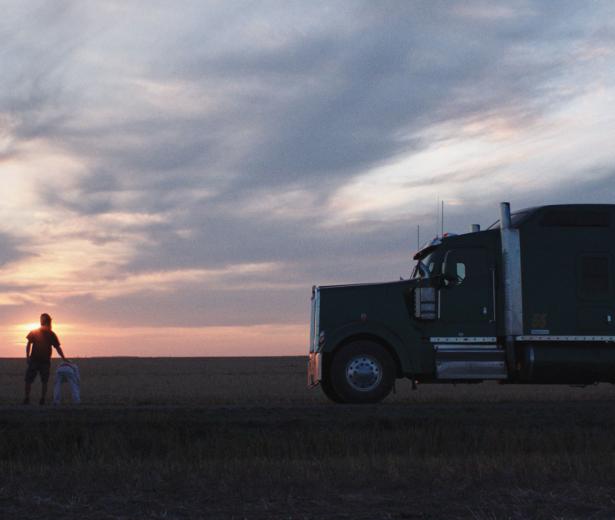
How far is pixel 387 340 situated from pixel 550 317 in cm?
322

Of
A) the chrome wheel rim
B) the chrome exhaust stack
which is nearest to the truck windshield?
the chrome exhaust stack

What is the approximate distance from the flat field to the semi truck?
5.07ft

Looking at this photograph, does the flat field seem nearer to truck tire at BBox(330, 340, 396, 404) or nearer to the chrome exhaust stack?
truck tire at BBox(330, 340, 396, 404)

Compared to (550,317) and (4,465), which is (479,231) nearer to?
(550,317)

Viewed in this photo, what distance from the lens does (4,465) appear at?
12273 millimetres

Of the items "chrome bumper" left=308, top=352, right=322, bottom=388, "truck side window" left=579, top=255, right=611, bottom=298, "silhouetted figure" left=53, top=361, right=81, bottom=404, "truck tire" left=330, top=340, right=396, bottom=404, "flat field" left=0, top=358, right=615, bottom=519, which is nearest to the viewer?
"flat field" left=0, top=358, right=615, bottom=519

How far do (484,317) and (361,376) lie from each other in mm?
2659

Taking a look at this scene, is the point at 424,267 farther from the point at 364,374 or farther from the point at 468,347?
the point at 364,374

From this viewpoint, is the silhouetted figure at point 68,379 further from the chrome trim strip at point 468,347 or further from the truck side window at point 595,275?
the truck side window at point 595,275

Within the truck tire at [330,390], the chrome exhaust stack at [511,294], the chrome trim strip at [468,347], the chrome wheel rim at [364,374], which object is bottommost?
the truck tire at [330,390]

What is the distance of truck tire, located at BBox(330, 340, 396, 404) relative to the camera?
19.3 m

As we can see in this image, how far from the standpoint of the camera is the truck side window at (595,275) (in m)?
19.8

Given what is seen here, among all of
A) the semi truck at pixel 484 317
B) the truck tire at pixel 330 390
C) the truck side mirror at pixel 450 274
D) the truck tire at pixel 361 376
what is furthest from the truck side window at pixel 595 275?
the truck tire at pixel 330 390

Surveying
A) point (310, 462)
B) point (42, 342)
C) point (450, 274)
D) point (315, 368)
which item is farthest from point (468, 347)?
point (42, 342)
